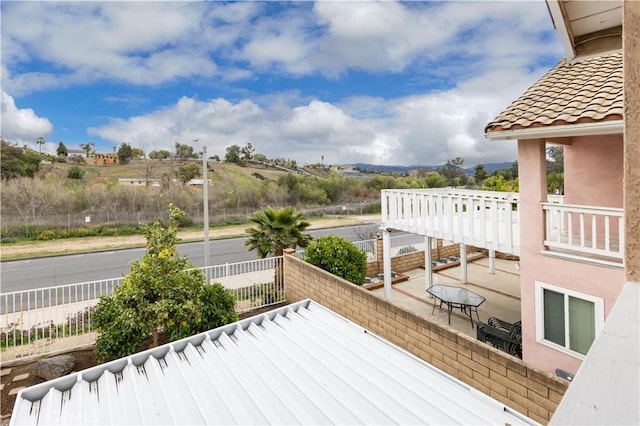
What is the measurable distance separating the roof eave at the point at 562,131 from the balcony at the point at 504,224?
123 centimetres

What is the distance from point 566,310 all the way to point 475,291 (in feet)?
18.7

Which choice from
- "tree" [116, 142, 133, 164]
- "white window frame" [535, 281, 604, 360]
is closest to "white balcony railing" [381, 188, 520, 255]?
"white window frame" [535, 281, 604, 360]

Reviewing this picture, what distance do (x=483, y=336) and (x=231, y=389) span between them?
6067mm

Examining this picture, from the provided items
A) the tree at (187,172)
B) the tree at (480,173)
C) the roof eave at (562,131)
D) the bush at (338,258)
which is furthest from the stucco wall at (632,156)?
the tree at (187,172)

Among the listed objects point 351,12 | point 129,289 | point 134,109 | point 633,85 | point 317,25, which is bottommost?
point 129,289

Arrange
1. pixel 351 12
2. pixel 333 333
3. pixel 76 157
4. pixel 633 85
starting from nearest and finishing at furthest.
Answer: pixel 633 85 → pixel 333 333 → pixel 351 12 → pixel 76 157

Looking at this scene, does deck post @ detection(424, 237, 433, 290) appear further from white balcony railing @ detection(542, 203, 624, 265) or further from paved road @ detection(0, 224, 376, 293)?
paved road @ detection(0, 224, 376, 293)

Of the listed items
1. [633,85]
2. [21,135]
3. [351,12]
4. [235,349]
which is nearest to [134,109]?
[21,135]

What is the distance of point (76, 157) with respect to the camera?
52.7 metres

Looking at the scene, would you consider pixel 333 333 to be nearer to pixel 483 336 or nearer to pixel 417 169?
pixel 483 336

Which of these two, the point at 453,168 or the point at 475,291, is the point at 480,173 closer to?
the point at 453,168

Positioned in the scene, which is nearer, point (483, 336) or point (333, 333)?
point (333, 333)

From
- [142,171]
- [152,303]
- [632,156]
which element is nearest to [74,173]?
[142,171]

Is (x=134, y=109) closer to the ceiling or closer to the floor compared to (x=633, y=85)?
closer to the ceiling
